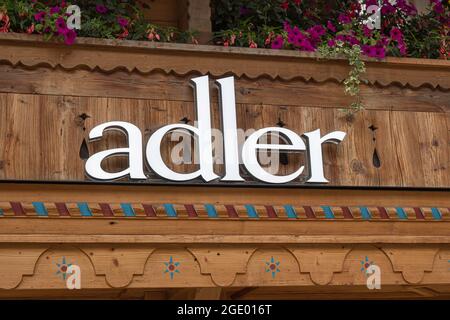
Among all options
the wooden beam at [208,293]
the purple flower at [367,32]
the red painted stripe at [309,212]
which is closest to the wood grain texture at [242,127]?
the red painted stripe at [309,212]

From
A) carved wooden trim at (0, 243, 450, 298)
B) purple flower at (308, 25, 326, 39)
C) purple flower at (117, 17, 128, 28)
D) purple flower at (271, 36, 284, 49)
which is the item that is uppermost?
purple flower at (117, 17, 128, 28)

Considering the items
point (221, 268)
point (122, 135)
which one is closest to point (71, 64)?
point (122, 135)

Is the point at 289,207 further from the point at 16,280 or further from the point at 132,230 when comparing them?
the point at 16,280

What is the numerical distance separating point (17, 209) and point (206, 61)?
1588 millimetres

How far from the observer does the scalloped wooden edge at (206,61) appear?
5551 millimetres

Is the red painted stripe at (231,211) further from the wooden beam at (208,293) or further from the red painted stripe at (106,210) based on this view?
the red painted stripe at (106,210)

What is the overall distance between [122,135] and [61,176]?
47 centimetres

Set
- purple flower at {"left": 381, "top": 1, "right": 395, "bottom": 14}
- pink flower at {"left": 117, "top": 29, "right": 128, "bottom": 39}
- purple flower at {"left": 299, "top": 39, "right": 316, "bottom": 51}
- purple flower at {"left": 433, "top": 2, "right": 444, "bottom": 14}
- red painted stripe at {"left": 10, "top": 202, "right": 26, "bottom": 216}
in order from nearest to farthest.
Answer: red painted stripe at {"left": 10, "top": 202, "right": 26, "bottom": 216} < pink flower at {"left": 117, "top": 29, "right": 128, "bottom": 39} < purple flower at {"left": 299, "top": 39, "right": 316, "bottom": 51} < purple flower at {"left": 381, "top": 1, "right": 395, "bottom": 14} < purple flower at {"left": 433, "top": 2, "right": 444, "bottom": 14}

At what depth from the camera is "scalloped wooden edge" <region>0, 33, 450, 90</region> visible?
5551 mm

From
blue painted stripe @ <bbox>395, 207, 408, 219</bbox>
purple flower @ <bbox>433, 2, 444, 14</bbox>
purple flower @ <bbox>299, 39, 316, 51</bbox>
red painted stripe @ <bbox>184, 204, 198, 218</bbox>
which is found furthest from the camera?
purple flower @ <bbox>433, 2, 444, 14</bbox>

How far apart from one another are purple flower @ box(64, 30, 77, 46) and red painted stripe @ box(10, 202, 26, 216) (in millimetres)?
1091

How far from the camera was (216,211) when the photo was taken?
218 inches

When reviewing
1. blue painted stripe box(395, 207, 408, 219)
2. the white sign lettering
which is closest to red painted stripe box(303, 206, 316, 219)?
the white sign lettering

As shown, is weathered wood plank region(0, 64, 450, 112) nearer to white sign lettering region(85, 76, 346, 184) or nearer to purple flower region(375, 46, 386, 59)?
white sign lettering region(85, 76, 346, 184)
